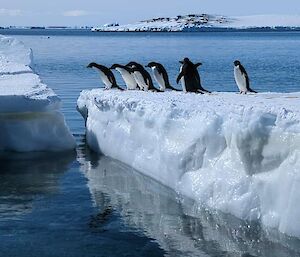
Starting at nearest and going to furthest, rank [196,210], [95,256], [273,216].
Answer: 1. [95,256]
2. [273,216]
3. [196,210]

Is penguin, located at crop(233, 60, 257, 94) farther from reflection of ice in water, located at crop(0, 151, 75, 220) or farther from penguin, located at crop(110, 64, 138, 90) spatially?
reflection of ice in water, located at crop(0, 151, 75, 220)

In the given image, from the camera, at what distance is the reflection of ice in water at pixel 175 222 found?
8422 mm

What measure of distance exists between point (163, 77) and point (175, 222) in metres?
7.38

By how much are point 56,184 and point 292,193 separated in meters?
4.88

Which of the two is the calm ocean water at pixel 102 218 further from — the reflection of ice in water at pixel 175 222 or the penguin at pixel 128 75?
the penguin at pixel 128 75

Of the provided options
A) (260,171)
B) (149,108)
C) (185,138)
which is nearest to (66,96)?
(149,108)

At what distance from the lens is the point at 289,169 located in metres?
8.59

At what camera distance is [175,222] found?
961cm

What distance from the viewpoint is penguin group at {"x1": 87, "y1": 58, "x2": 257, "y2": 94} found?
49.7ft

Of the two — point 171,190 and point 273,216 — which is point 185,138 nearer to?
point 171,190

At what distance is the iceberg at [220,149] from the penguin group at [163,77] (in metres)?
1.54

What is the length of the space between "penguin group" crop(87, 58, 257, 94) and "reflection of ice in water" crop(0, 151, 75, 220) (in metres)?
2.85

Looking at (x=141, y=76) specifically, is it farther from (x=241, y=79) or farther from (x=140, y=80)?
(x=241, y=79)

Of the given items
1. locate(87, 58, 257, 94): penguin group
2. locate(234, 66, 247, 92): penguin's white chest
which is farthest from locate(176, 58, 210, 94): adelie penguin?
locate(234, 66, 247, 92): penguin's white chest
